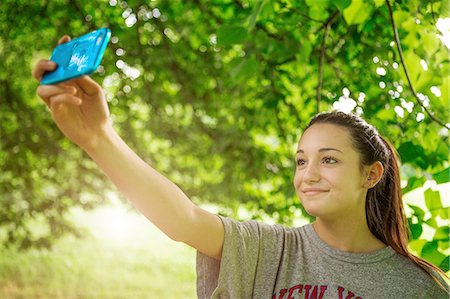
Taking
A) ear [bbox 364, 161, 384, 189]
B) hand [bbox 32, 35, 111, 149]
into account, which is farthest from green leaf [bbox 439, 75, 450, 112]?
hand [bbox 32, 35, 111, 149]

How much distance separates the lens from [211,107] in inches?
177

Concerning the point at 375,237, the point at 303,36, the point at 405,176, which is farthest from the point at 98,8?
the point at 375,237

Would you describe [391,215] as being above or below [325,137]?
below

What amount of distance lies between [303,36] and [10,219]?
15.1 ft

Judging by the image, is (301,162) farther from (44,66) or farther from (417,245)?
(44,66)

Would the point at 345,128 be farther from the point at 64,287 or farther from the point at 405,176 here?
the point at 64,287

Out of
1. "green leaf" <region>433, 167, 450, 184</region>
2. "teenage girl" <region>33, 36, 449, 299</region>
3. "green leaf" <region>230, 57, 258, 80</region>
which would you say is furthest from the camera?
"green leaf" <region>230, 57, 258, 80</region>

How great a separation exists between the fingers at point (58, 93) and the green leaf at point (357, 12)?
3.72 ft

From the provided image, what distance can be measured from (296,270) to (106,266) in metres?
7.42

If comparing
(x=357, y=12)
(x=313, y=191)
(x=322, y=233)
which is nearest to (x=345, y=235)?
(x=322, y=233)

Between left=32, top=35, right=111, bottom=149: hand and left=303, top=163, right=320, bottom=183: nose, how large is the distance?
54 cm

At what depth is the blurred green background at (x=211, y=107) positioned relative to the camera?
6.61 feet

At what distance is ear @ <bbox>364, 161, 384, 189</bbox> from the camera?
5.44 ft

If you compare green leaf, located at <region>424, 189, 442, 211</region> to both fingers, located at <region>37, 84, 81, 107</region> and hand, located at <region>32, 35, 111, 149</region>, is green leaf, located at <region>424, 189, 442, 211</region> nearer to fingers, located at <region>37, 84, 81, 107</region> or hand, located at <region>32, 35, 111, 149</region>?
hand, located at <region>32, 35, 111, 149</region>
